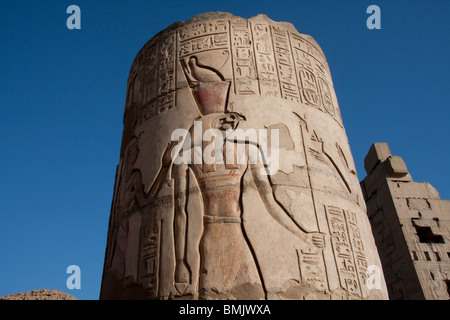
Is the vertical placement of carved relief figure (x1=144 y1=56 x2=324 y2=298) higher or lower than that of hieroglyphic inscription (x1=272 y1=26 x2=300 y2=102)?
lower

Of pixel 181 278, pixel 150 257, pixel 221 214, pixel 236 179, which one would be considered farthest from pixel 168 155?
pixel 181 278

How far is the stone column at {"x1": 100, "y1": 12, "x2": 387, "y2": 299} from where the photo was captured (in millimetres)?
3652

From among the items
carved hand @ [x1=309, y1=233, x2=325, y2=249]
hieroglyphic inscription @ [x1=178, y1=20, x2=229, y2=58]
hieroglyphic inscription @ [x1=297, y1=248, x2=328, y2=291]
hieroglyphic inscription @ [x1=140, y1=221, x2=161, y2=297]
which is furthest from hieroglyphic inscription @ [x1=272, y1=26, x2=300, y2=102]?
hieroglyphic inscription @ [x1=140, y1=221, x2=161, y2=297]

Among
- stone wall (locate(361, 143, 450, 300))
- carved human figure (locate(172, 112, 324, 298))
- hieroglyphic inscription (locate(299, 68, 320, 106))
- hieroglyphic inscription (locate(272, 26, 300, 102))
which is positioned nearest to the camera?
carved human figure (locate(172, 112, 324, 298))

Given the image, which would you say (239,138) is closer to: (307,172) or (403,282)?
(307,172)

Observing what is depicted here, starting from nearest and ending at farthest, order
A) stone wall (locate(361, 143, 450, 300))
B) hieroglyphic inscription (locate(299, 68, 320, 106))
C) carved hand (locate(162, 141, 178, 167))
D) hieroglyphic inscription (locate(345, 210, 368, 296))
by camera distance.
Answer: hieroglyphic inscription (locate(345, 210, 368, 296)) → carved hand (locate(162, 141, 178, 167)) → hieroglyphic inscription (locate(299, 68, 320, 106)) → stone wall (locate(361, 143, 450, 300))

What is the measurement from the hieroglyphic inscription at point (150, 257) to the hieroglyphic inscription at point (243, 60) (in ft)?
5.46

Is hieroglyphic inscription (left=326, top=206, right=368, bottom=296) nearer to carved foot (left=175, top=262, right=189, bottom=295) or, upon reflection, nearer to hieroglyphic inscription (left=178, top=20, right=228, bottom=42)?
carved foot (left=175, top=262, right=189, bottom=295)

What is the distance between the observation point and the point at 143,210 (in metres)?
4.24

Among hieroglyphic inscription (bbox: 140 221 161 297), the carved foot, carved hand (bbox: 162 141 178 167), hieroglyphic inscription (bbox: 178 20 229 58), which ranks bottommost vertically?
the carved foot

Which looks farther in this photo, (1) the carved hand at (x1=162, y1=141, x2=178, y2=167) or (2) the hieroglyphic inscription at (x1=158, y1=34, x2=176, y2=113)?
(2) the hieroglyphic inscription at (x1=158, y1=34, x2=176, y2=113)

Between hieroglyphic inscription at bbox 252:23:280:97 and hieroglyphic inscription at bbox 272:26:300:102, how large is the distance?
2.5 inches
